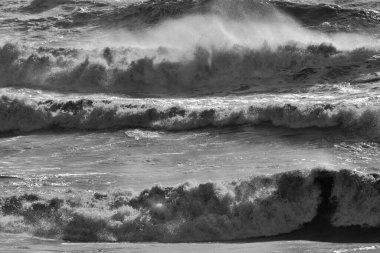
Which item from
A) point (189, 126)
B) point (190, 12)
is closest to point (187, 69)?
point (189, 126)

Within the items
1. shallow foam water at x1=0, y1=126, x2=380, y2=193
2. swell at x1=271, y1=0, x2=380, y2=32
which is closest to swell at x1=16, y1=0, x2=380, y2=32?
swell at x1=271, y1=0, x2=380, y2=32

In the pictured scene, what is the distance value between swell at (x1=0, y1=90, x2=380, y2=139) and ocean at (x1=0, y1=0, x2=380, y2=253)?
0.15ft

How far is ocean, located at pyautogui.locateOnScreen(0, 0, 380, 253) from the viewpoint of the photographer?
44.0ft

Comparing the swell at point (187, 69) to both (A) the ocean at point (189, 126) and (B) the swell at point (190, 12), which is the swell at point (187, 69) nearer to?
(A) the ocean at point (189, 126)

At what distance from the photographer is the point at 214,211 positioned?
13664 mm

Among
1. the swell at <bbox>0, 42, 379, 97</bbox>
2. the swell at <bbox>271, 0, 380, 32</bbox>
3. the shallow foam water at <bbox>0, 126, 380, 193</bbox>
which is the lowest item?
the shallow foam water at <bbox>0, 126, 380, 193</bbox>

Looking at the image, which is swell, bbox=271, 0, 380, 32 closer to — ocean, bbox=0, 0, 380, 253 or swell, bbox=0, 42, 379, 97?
ocean, bbox=0, 0, 380, 253

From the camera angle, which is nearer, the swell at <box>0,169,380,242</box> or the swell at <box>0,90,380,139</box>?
the swell at <box>0,169,380,242</box>

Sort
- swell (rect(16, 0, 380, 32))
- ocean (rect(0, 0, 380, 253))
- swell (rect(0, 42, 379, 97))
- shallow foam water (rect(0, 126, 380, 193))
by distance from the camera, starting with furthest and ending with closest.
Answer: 1. swell (rect(16, 0, 380, 32))
2. swell (rect(0, 42, 379, 97))
3. shallow foam water (rect(0, 126, 380, 193))
4. ocean (rect(0, 0, 380, 253))

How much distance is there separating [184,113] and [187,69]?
4.28 metres

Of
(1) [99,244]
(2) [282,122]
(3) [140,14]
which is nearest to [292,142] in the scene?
(2) [282,122]

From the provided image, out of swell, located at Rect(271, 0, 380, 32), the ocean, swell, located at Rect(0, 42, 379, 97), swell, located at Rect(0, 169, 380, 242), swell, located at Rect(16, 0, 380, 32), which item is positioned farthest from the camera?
swell, located at Rect(16, 0, 380, 32)

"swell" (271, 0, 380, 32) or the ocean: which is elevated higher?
"swell" (271, 0, 380, 32)

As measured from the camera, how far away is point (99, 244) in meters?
13.1
